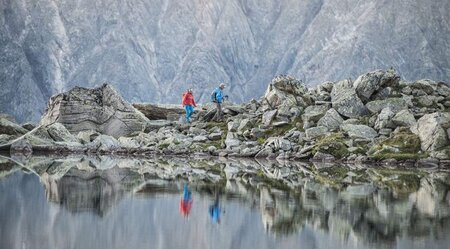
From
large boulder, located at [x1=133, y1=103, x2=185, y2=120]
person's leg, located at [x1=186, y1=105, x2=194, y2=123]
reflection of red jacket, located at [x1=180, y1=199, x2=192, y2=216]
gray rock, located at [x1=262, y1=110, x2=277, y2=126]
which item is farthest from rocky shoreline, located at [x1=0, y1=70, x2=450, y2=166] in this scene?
reflection of red jacket, located at [x1=180, y1=199, x2=192, y2=216]

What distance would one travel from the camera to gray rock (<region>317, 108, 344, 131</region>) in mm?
53688

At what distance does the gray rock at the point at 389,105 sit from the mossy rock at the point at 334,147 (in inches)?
216

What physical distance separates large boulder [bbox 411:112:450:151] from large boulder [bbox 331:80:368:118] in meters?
7.06

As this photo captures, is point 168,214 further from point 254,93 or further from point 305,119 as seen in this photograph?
point 254,93

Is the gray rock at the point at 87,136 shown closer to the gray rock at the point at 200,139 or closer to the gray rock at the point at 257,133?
the gray rock at the point at 200,139

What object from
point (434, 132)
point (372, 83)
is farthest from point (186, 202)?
point (372, 83)

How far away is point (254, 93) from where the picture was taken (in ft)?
652

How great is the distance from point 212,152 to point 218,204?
3142 cm

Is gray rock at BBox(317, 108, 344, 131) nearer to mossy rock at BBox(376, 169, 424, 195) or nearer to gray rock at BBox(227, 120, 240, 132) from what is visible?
gray rock at BBox(227, 120, 240, 132)

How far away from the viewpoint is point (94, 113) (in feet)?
203

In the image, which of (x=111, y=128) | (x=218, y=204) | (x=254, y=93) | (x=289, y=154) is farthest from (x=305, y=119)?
(x=254, y=93)

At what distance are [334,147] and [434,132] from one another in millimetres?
7115

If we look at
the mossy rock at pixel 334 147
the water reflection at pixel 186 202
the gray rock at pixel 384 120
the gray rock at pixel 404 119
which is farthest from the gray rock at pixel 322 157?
the water reflection at pixel 186 202

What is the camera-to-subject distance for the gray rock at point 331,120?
176 feet
